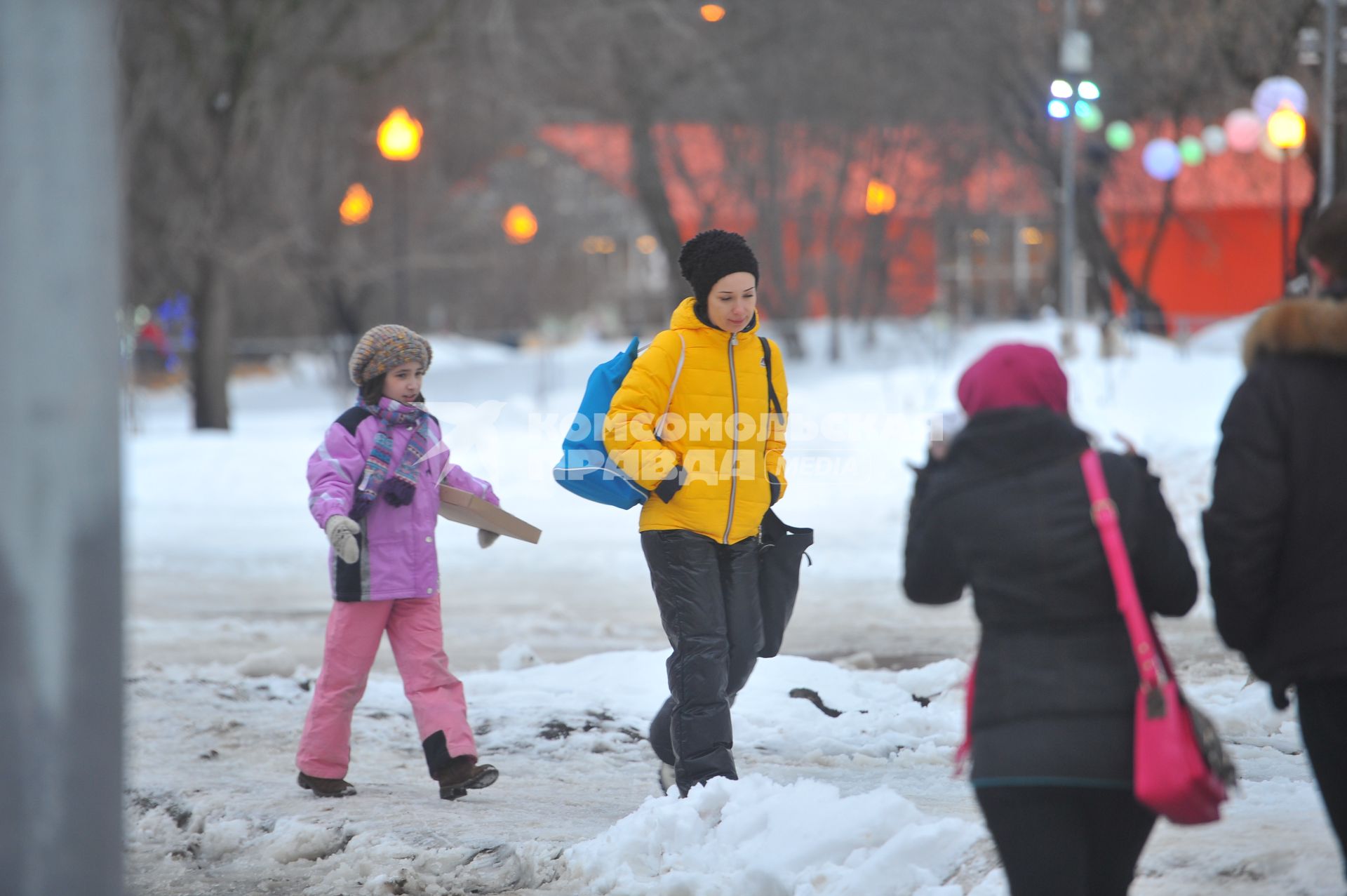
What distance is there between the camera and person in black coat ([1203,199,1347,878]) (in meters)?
3.11

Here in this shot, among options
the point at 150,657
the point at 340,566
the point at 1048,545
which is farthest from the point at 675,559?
the point at 150,657

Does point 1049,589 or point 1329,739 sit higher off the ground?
point 1049,589

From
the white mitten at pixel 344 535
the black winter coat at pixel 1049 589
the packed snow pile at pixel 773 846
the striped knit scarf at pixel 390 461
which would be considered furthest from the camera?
the striped knit scarf at pixel 390 461

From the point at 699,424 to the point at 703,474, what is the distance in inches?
6.3

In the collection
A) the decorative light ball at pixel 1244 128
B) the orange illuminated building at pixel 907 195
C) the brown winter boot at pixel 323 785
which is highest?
the orange illuminated building at pixel 907 195

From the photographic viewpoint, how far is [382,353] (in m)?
5.62

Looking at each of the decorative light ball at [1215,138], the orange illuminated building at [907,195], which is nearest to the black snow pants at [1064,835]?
the decorative light ball at [1215,138]

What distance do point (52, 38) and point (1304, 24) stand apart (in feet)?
63.3

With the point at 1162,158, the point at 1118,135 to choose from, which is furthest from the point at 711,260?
the point at 1118,135

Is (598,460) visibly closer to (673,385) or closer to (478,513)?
(673,385)

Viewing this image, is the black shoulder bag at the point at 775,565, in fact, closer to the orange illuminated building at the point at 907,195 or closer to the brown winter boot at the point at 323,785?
the brown winter boot at the point at 323,785

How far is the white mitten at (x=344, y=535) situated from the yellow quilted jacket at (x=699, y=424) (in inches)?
39.1

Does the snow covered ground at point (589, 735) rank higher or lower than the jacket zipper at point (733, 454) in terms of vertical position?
lower

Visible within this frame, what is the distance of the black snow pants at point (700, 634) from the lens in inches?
197
